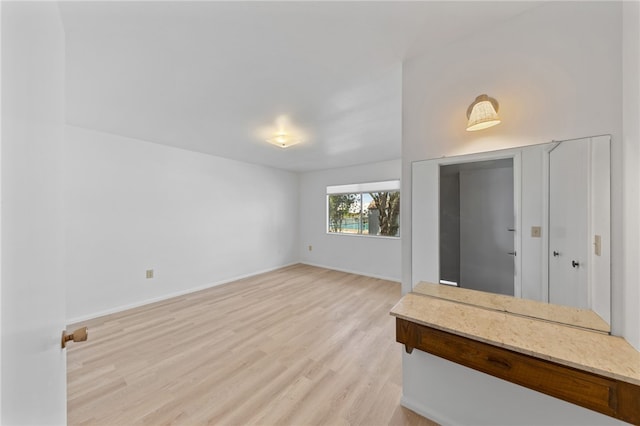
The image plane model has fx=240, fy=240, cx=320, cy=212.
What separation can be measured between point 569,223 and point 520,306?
50 cm

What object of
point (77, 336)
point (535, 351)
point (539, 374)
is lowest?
point (539, 374)

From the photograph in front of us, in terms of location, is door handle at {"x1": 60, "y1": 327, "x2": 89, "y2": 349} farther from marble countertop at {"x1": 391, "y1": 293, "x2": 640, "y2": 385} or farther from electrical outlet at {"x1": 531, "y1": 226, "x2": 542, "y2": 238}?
electrical outlet at {"x1": 531, "y1": 226, "x2": 542, "y2": 238}

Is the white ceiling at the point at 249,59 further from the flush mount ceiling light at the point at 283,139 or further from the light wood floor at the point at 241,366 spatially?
the light wood floor at the point at 241,366

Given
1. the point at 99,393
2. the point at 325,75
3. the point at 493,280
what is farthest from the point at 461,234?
the point at 99,393

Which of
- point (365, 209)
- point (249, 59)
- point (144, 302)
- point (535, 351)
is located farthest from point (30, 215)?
point (365, 209)

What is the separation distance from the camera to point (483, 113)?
1.32 meters

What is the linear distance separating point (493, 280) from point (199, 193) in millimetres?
4061

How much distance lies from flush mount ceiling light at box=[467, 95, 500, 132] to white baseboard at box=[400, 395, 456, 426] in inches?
70.2

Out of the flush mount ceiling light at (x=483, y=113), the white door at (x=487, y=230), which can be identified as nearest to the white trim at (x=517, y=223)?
the white door at (x=487, y=230)

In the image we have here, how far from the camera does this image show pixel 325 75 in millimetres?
1793

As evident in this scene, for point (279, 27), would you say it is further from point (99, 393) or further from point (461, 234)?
point (99, 393)

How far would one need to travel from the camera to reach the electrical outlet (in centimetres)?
132

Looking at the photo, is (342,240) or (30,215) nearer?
(30,215)

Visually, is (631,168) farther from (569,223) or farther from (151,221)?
(151,221)
